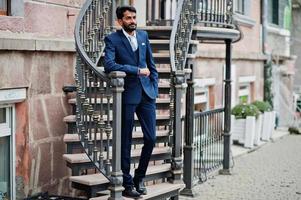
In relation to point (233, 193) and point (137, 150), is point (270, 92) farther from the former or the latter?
point (137, 150)

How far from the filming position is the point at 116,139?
5.73 meters

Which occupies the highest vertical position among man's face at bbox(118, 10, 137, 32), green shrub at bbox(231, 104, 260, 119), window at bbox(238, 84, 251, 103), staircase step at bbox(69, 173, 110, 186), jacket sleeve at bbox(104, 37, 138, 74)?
man's face at bbox(118, 10, 137, 32)

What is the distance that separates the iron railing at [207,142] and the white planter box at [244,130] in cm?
233

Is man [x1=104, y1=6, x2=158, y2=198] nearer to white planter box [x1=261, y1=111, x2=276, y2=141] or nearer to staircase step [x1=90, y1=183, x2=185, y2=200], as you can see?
staircase step [x1=90, y1=183, x2=185, y2=200]

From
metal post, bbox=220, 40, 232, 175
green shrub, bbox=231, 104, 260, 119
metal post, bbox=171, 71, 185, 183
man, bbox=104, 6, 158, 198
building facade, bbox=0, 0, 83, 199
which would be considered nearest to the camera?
man, bbox=104, 6, 158, 198

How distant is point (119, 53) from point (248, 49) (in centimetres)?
1023

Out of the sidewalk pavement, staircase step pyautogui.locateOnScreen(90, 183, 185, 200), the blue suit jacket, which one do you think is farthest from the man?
the sidewalk pavement

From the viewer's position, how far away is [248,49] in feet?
51.7

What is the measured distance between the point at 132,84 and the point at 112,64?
36 cm

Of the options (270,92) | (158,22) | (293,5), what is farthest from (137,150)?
(293,5)

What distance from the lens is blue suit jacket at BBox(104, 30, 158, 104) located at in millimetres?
5874

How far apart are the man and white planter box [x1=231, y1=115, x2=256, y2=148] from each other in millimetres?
7081

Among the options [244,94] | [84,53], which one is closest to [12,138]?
[84,53]

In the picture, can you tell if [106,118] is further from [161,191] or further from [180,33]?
[180,33]
